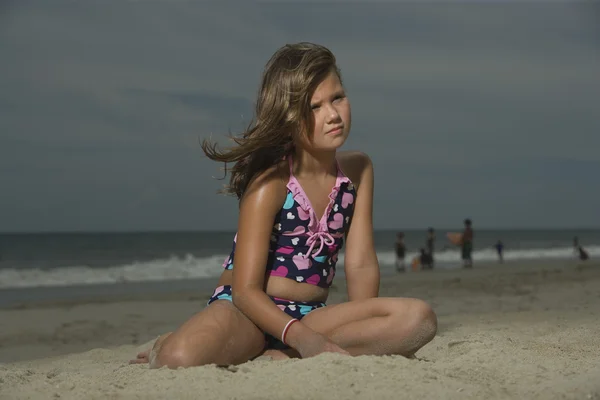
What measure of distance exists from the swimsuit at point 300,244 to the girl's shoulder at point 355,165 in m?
0.21

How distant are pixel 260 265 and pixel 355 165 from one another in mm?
913

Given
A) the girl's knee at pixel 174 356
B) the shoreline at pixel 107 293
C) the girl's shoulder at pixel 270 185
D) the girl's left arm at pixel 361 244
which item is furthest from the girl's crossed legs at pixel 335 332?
the shoreline at pixel 107 293

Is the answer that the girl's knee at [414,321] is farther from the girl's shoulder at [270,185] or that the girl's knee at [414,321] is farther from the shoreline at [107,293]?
the shoreline at [107,293]

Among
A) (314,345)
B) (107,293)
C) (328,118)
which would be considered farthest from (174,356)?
(107,293)

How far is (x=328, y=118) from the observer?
3.49m

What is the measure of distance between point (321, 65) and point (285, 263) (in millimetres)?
1039

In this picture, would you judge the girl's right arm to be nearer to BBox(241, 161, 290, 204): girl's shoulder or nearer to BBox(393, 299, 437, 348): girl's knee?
BBox(241, 161, 290, 204): girl's shoulder

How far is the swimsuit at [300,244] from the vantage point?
3609mm

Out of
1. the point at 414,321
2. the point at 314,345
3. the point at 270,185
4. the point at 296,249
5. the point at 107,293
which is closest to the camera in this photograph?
the point at 314,345

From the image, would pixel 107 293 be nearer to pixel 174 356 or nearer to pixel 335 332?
pixel 174 356

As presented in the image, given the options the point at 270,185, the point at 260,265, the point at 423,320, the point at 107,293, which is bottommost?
the point at 107,293

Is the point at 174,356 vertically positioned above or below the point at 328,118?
below

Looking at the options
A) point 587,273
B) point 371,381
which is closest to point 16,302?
point 371,381

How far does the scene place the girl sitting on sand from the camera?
10.9 feet
